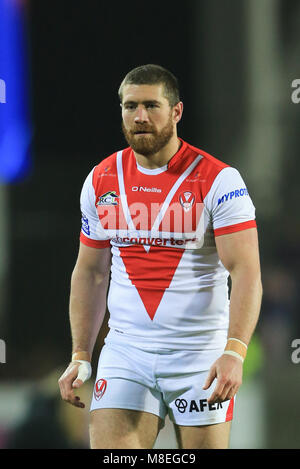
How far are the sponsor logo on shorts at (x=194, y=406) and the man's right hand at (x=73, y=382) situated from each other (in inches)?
17.2

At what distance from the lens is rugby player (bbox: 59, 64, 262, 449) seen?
396 centimetres

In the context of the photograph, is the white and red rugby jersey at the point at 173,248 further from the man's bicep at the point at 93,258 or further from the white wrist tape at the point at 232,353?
the white wrist tape at the point at 232,353

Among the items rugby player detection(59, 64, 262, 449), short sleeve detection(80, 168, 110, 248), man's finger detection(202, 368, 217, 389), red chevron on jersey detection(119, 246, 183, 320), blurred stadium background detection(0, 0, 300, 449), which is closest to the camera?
man's finger detection(202, 368, 217, 389)

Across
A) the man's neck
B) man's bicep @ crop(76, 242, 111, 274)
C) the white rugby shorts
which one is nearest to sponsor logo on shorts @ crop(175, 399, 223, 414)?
the white rugby shorts

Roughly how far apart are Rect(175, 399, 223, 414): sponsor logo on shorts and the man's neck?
107 cm

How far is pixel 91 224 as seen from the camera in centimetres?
425

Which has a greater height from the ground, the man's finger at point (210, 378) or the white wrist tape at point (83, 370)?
the man's finger at point (210, 378)

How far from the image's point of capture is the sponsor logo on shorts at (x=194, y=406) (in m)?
3.98

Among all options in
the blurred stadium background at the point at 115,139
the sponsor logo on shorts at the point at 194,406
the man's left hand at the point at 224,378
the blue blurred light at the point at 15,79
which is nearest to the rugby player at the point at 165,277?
the sponsor logo on shorts at the point at 194,406

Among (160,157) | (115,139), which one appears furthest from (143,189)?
(115,139)

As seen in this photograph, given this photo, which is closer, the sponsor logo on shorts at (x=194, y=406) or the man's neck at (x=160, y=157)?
the sponsor logo on shorts at (x=194, y=406)

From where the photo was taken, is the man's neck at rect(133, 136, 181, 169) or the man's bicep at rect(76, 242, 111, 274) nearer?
the man's neck at rect(133, 136, 181, 169)

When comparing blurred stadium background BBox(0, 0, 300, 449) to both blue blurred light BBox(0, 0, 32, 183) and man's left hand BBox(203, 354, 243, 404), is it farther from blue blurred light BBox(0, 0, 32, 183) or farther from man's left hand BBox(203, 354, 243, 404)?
man's left hand BBox(203, 354, 243, 404)

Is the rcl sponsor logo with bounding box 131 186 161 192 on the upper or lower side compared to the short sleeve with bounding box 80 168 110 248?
upper
